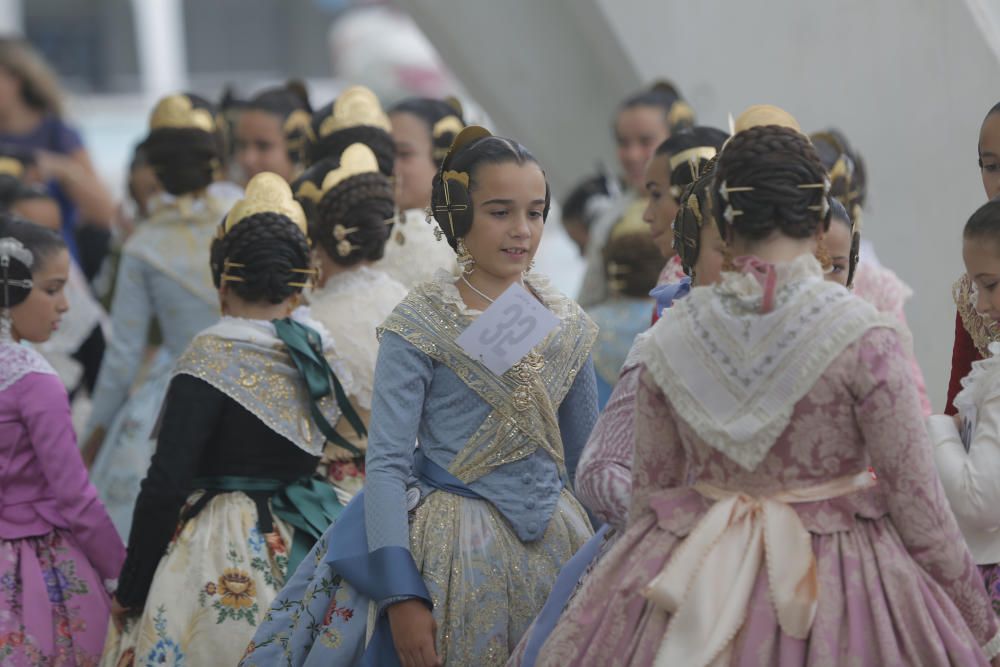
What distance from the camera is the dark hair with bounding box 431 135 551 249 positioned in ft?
8.86

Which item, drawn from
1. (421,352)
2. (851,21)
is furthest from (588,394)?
(851,21)

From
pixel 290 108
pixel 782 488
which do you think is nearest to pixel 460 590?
pixel 782 488

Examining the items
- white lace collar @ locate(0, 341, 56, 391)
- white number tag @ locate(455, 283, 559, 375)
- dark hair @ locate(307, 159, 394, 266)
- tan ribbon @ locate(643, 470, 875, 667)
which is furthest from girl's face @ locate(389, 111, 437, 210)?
tan ribbon @ locate(643, 470, 875, 667)

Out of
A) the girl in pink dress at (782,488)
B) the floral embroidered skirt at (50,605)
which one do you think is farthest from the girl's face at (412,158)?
the girl in pink dress at (782,488)

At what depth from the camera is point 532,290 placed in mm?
2822

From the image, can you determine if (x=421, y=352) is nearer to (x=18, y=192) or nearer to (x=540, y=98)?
(x=18, y=192)

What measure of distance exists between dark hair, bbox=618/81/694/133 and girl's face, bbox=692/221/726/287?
2192mm

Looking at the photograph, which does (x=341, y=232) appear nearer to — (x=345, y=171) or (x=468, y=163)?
(x=345, y=171)

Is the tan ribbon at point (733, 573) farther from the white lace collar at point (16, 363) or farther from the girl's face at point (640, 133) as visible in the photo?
the girl's face at point (640, 133)

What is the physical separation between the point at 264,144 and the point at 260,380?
238 cm

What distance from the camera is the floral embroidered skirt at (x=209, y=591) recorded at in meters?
3.11

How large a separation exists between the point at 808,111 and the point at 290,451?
2.83 m

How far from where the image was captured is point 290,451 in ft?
10.7

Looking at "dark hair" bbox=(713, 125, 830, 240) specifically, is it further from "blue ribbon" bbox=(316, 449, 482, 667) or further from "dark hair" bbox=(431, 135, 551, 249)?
"blue ribbon" bbox=(316, 449, 482, 667)
